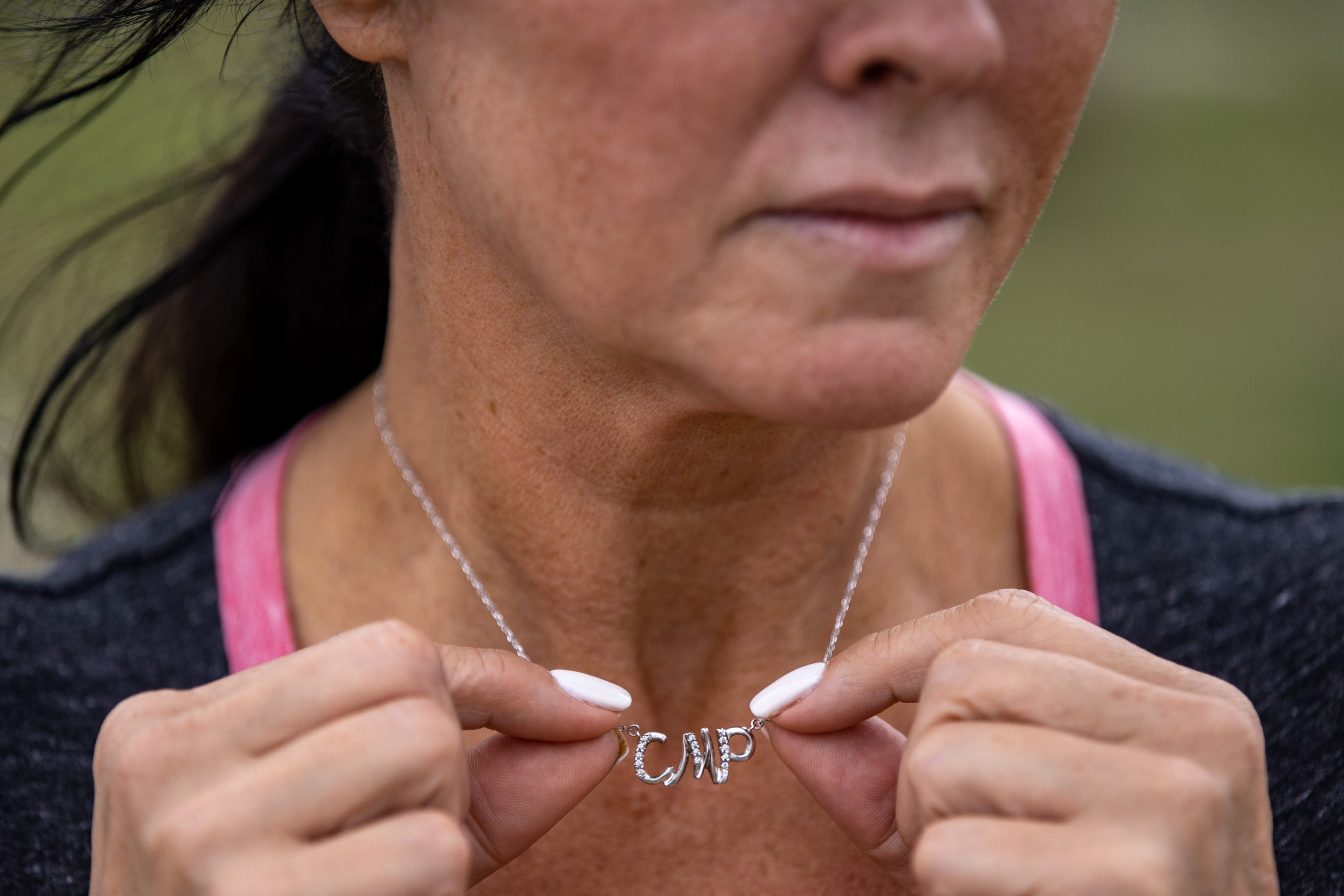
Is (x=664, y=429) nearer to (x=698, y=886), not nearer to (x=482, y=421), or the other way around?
(x=482, y=421)

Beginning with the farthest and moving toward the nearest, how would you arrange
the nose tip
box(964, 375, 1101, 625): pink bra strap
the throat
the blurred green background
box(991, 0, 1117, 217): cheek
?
the blurred green background
box(964, 375, 1101, 625): pink bra strap
the throat
box(991, 0, 1117, 217): cheek
the nose tip

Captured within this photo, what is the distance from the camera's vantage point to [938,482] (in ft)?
6.18

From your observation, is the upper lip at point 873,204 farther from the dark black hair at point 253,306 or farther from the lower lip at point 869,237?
the dark black hair at point 253,306

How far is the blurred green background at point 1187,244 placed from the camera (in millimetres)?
6254

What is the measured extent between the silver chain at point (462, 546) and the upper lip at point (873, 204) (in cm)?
64

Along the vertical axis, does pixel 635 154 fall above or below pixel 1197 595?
above

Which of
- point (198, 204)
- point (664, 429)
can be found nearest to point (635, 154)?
point (664, 429)

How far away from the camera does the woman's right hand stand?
1.17m

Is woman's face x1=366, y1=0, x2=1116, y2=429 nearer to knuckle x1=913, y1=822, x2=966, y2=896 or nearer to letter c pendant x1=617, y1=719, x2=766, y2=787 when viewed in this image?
knuckle x1=913, y1=822, x2=966, y2=896

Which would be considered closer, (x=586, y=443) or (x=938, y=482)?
(x=586, y=443)

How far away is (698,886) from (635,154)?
914 millimetres

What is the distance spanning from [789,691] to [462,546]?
0.55 meters

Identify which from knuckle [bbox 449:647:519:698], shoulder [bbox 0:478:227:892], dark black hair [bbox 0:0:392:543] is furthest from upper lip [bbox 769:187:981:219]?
shoulder [bbox 0:478:227:892]

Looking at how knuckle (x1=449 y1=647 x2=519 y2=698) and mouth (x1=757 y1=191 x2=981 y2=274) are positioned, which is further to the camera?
knuckle (x1=449 y1=647 x2=519 y2=698)
